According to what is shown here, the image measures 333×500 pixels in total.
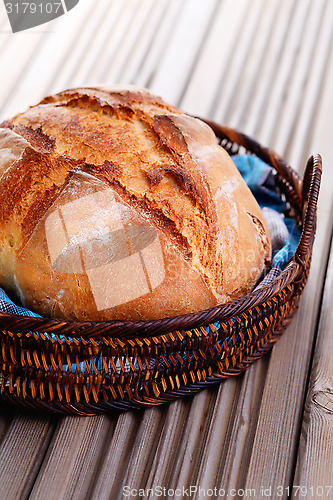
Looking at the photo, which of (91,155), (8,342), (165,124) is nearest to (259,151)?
(165,124)

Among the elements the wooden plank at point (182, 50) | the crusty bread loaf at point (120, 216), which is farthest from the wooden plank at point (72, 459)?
the wooden plank at point (182, 50)

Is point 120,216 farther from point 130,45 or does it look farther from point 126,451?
point 130,45

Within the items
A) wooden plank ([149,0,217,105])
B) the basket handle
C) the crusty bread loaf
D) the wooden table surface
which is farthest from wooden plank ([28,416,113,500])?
wooden plank ([149,0,217,105])

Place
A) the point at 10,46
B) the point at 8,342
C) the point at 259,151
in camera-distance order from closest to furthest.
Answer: the point at 8,342 → the point at 259,151 → the point at 10,46

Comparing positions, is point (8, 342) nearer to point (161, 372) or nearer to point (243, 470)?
point (161, 372)

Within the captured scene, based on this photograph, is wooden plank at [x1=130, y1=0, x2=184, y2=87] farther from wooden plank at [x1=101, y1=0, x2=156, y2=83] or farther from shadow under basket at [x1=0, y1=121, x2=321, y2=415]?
shadow under basket at [x1=0, y1=121, x2=321, y2=415]

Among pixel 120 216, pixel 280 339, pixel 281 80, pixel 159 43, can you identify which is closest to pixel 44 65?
pixel 159 43
